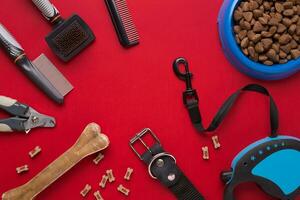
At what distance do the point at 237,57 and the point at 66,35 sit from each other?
384 mm

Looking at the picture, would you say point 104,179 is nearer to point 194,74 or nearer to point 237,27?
point 194,74

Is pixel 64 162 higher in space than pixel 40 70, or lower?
lower

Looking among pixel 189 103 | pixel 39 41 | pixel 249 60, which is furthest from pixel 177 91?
pixel 39 41

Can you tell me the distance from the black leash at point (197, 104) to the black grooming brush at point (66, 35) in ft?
0.71

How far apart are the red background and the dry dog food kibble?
65 millimetres

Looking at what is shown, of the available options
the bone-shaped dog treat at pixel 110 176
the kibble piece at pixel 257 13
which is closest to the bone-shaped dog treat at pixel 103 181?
the bone-shaped dog treat at pixel 110 176

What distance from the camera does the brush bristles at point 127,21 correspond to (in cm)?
97

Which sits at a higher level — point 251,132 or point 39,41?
point 39,41

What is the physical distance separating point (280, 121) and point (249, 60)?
18 centimetres

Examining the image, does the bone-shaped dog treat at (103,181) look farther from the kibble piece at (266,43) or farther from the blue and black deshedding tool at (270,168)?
the kibble piece at (266,43)

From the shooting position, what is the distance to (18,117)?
0.93 meters

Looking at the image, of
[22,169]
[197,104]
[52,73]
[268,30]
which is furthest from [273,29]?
[22,169]

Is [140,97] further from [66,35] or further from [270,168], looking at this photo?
[270,168]

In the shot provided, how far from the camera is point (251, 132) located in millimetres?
1026
